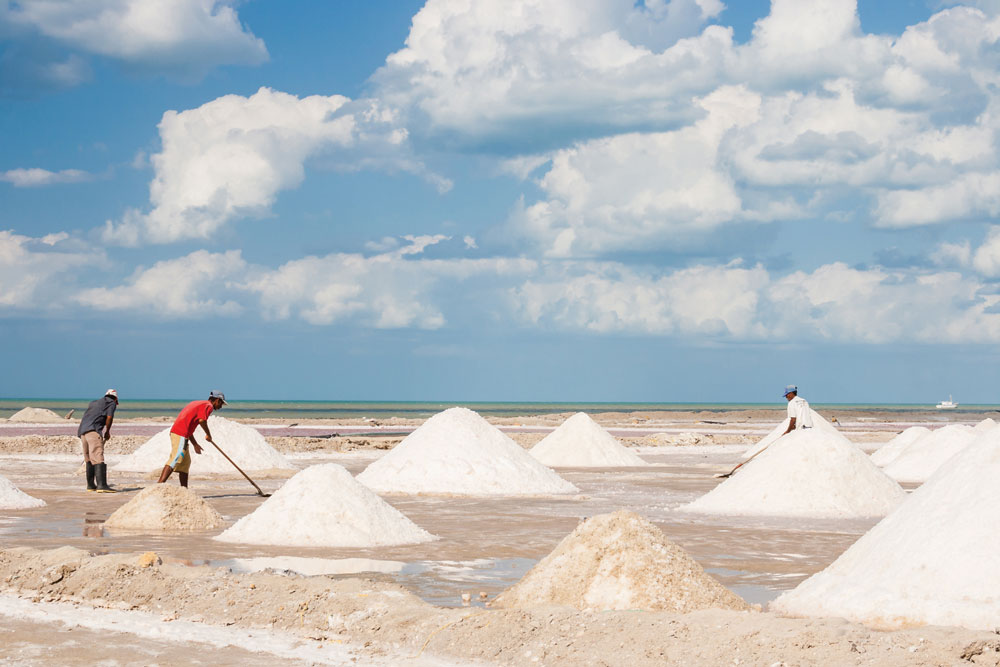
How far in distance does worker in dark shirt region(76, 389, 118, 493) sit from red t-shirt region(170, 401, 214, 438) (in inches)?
75.9

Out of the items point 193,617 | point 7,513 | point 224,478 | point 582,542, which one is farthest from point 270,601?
point 224,478

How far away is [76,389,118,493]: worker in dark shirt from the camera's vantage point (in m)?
14.1

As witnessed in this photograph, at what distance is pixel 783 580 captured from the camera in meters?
8.03

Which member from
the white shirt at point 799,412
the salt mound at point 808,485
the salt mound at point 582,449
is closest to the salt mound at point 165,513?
the salt mound at point 808,485

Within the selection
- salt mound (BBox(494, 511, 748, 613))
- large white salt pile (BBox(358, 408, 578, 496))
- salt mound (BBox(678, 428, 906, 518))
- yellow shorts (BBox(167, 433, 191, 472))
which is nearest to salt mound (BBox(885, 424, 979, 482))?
salt mound (BBox(678, 428, 906, 518))

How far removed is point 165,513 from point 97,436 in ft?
13.4

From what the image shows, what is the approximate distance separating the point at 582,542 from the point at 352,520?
11.3 feet

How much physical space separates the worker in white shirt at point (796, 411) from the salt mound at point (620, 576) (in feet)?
27.6

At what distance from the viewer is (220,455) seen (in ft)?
58.2

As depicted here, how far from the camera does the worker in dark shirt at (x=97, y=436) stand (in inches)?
554

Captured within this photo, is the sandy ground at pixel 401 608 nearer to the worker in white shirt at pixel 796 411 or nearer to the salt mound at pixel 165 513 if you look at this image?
the salt mound at pixel 165 513

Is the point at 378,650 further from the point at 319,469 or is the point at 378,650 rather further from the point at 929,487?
the point at 319,469

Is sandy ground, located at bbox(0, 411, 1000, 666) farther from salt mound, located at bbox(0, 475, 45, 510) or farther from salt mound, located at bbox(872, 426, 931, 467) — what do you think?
salt mound, located at bbox(872, 426, 931, 467)

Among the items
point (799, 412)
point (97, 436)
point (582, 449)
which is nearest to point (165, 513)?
point (97, 436)
